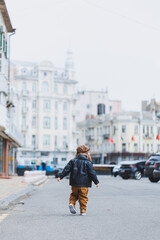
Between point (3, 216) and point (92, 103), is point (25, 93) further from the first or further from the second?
point (3, 216)

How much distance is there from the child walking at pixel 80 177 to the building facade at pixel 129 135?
87.8m

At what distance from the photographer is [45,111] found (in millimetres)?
95938

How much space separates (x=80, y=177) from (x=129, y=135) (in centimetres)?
9193

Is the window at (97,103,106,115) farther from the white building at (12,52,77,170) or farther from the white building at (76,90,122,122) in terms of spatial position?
the white building at (12,52,77,170)

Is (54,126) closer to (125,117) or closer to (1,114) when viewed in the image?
(125,117)

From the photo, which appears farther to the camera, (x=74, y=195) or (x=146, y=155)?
(x=146, y=155)

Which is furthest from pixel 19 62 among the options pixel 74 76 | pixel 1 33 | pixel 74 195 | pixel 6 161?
pixel 74 195

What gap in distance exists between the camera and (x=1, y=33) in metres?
38.0

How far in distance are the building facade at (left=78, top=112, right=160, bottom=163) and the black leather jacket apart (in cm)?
8784

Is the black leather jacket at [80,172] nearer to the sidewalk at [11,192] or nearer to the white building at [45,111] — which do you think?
the sidewalk at [11,192]

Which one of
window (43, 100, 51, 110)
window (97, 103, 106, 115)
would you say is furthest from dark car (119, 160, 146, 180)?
window (97, 103, 106, 115)

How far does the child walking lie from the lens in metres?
10.5

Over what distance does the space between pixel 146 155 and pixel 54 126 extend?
19.4m

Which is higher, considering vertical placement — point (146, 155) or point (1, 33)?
point (1, 33)
